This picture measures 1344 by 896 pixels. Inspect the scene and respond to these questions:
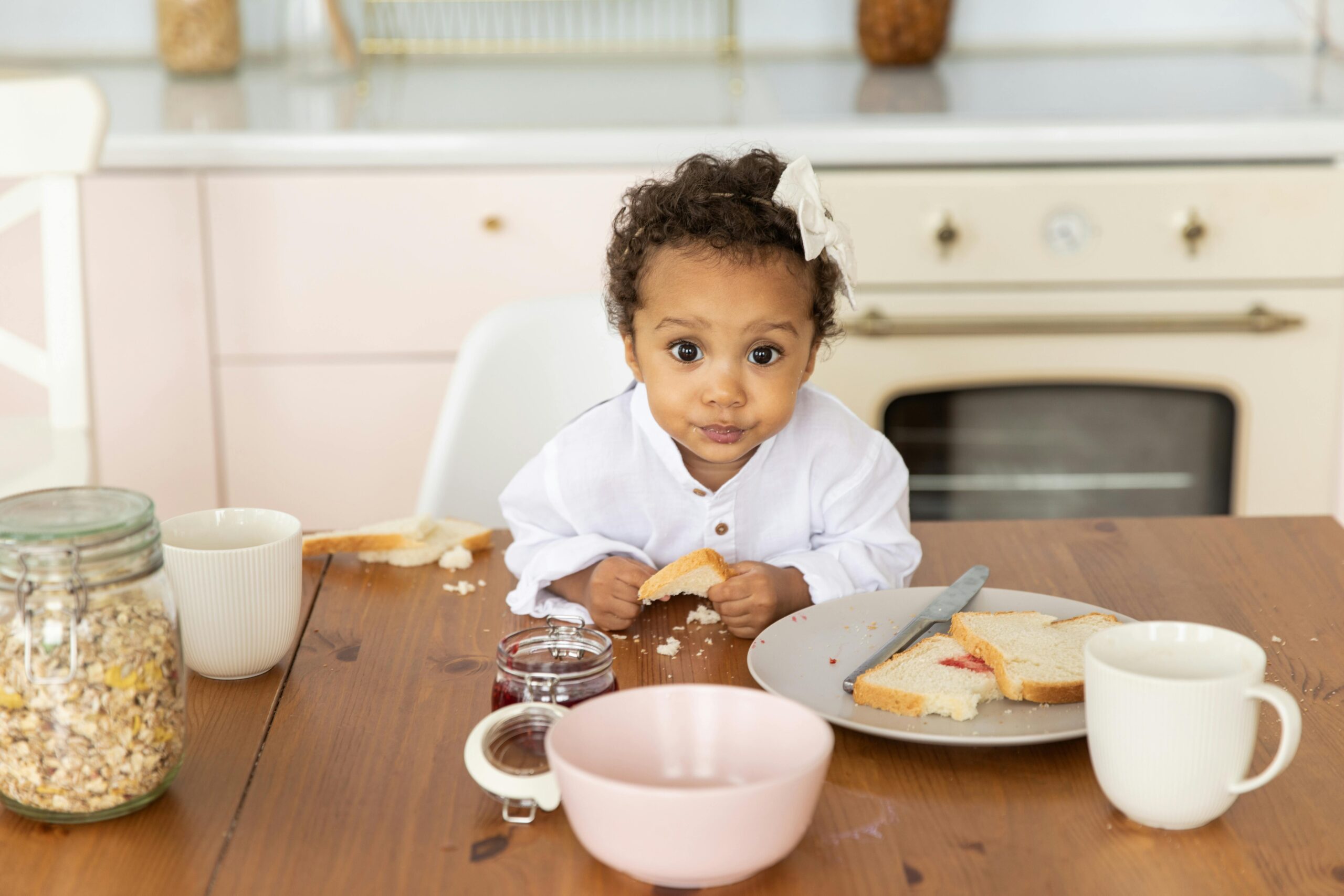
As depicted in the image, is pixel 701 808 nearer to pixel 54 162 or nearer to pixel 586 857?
pixel 586 857

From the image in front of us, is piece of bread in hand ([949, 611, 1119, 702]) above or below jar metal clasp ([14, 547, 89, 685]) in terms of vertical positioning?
below

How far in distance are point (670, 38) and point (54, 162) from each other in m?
1.29

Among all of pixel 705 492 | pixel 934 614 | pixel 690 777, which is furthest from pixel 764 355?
pixel 690 777

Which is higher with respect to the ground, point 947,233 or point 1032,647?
point 947,233

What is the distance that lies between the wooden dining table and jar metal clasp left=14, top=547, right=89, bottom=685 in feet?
0.30

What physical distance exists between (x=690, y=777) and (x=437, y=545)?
1.63 feet

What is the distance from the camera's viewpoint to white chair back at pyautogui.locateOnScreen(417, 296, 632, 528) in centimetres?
145

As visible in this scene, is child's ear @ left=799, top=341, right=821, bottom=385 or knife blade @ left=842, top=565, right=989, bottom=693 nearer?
knife blade @ left=842, top=565, right=989, bottom=693

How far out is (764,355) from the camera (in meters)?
1.07

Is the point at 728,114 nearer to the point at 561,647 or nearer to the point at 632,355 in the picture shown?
the point at 632,355

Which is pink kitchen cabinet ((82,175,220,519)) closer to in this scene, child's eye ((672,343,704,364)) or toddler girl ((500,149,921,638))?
toddler girl ((500,149,921,638))

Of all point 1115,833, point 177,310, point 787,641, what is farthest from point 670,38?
point 1115,833

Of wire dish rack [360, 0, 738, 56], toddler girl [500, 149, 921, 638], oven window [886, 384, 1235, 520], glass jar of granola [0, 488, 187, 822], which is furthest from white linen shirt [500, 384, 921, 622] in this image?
wire dish rack [360, 0, 738, 56]

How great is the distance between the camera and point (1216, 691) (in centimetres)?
64
